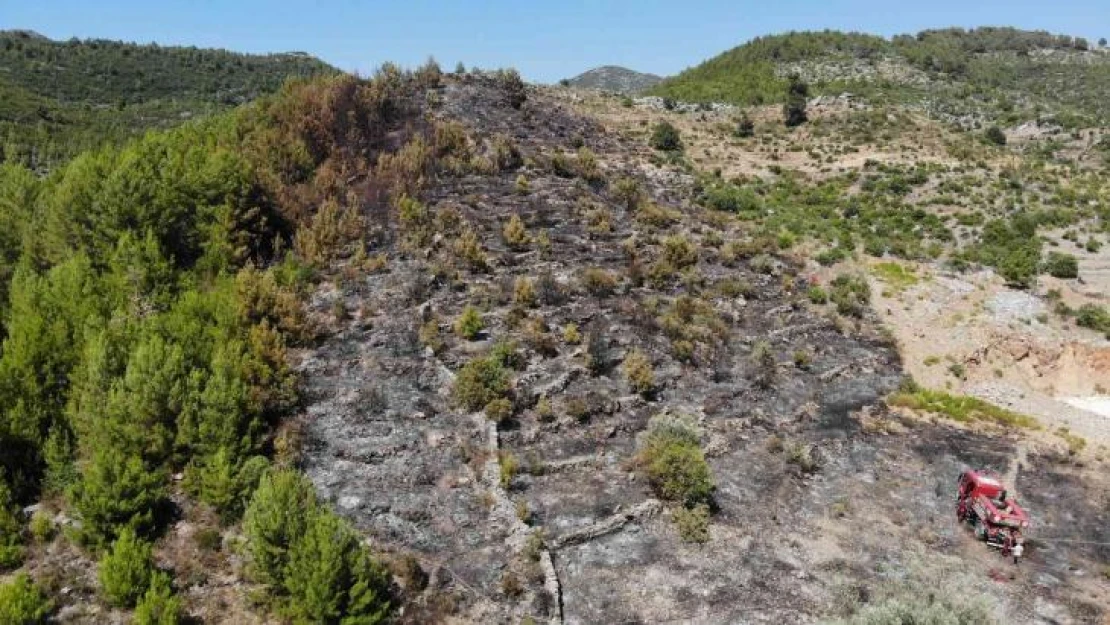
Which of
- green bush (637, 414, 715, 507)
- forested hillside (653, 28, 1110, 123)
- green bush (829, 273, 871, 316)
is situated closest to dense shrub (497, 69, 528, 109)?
green bush (829, 273, 871, 316)

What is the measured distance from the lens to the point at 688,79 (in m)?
83.0

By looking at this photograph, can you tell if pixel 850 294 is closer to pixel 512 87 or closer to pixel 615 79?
pixel 512 87

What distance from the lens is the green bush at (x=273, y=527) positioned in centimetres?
1220

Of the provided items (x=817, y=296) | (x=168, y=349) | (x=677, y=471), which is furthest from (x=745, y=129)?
(x=168, y=349)

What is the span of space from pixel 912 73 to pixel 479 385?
72245mm

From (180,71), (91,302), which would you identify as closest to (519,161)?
(91,302)

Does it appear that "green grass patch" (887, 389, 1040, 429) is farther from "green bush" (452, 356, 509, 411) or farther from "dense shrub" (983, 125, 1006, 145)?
"dense shrub" (983, 125, 1006, 145)

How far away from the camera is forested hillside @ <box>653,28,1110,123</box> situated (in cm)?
6744

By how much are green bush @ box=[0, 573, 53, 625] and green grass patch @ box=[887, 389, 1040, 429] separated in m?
22.2

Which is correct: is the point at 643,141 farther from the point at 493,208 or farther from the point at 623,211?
the point at 493,208

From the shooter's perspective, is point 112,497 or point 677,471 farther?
point 677,471

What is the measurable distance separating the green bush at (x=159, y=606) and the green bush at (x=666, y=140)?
43192 mm

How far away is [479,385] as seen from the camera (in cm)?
1873

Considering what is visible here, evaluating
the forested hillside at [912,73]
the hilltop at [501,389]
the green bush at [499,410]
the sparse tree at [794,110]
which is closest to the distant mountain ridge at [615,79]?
the forested hillside at [912,73]
